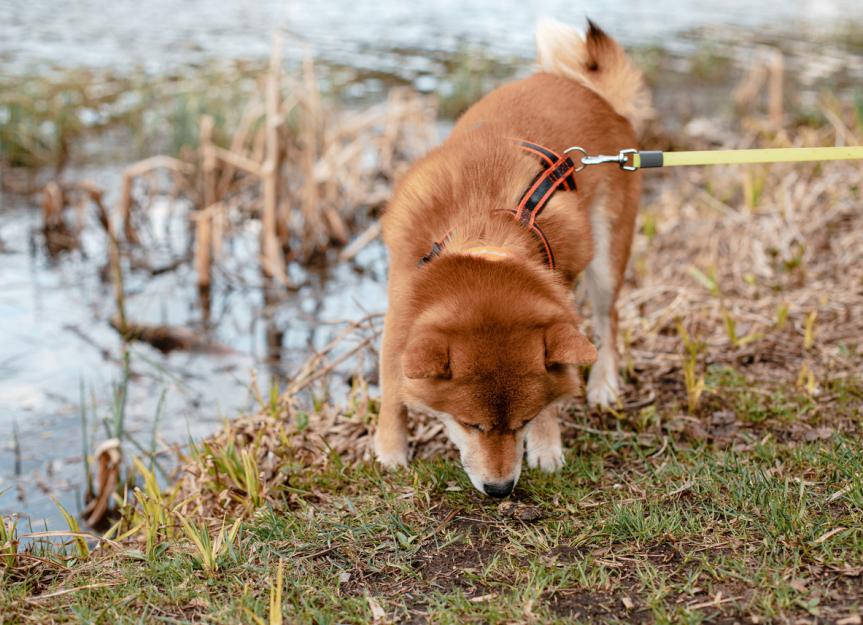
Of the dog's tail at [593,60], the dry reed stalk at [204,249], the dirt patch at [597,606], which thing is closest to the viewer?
the dirt patch at [597,606]

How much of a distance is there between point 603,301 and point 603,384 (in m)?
0.43

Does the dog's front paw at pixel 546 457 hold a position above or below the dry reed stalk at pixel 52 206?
above

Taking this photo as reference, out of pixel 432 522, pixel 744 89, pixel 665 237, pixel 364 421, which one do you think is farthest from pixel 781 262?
pixel 744 89

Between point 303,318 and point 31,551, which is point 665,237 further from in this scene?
point 31,551

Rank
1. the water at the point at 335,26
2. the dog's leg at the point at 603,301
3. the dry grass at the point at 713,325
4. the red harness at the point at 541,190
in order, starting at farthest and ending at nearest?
the water at the point at 335,26 < the dog's leg at the point at 603,301 < the dry grass at the point at 713,325 < the red harness at the point at 541,190

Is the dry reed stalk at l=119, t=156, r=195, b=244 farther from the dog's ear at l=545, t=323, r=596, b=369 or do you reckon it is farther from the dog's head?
the dog's ear at l=545, t=323, r=596, b=369

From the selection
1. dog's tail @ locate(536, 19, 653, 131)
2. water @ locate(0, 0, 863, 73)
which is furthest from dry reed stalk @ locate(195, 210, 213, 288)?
water @ locate(0, 0, 863, 73)

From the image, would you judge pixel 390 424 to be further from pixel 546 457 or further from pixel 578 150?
pixel 578 150

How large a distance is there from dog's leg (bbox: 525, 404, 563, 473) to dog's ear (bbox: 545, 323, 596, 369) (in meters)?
0.72

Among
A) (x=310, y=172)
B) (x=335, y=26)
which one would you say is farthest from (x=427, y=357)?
(x=335, y=26)

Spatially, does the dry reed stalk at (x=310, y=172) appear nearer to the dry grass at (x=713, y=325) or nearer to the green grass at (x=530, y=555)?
the dry grass at (x=713, y=325)

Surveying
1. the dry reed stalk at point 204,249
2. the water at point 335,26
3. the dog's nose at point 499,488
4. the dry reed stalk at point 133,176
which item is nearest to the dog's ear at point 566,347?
the dog's nose at point 499,488

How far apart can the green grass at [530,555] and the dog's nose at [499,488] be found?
120mm

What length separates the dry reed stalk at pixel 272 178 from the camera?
6.29 meters
